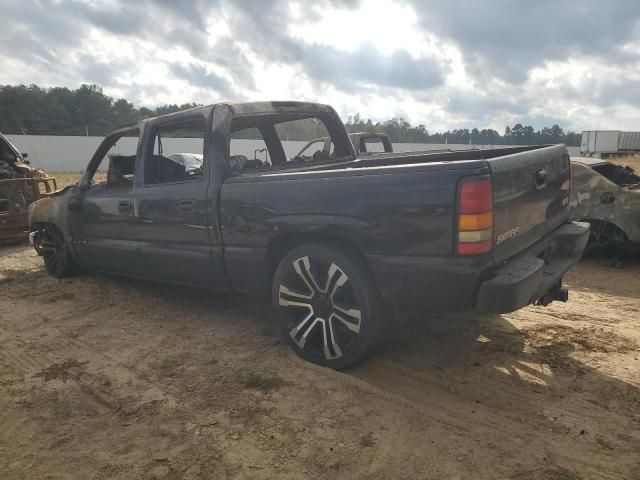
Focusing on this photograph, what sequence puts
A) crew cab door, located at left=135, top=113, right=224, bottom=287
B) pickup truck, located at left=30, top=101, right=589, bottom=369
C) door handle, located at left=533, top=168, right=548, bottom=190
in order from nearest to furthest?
pickup truck, located at left=30, top=101, right=589, bottom=369, door handle, located at left=533, top=168, right=548, bottom=190, crew cab door, located at left=135, top=113, right=224, bottom=287

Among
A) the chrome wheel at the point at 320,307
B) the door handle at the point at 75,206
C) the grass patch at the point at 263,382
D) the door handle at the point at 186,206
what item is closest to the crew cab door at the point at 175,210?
the door handle at the point at 186,206

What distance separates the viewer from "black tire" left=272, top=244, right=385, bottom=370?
9.94ft

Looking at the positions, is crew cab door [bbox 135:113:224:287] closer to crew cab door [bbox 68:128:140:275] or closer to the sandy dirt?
crew cab door [bbox 68:128:140:275]

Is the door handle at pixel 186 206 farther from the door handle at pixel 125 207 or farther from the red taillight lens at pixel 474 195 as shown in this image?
the red taillight lens at pixel 474 195

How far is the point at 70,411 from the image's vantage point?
9.37 feet

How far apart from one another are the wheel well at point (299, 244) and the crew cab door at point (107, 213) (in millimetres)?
1613

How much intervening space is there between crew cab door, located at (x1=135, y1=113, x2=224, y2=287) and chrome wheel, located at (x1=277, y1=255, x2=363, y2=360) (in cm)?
76

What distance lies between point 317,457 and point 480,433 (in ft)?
2.86

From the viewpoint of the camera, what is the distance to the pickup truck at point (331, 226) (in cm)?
265

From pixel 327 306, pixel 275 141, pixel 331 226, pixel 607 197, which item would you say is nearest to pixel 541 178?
pixel 331 226

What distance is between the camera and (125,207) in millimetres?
4461

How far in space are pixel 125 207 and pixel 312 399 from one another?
105 inches

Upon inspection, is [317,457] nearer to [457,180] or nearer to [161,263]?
[457,180]

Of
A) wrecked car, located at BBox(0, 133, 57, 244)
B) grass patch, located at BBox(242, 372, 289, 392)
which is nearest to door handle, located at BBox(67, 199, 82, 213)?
grass patch, located at BBox(242, 372, 289, 392)
